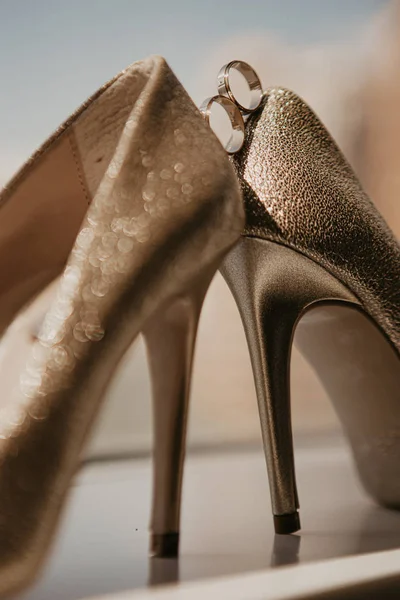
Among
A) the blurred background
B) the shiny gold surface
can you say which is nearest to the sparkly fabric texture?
the shiny gold surface

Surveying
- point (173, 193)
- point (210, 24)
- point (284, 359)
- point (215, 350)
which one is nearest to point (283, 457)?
point (284, 359)

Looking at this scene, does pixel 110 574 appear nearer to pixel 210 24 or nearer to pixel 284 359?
pixel 284 359

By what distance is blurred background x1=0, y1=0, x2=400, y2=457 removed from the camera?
1.03 m

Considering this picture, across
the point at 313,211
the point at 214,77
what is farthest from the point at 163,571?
the point at 214,77

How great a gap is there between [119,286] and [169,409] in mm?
113

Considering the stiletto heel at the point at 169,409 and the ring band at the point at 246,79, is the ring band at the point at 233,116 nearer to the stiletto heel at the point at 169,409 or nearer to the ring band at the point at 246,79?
the ring band at the point at 246,79

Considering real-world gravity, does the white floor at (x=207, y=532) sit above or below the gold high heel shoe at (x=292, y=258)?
below

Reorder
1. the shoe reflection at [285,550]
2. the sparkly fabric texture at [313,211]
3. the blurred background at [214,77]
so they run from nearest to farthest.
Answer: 1. the shoe reflection at [285,550]
2. the sparkly fabric texture at [313,211]
3. the blurred background at [214,77]

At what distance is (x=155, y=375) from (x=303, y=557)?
15cm

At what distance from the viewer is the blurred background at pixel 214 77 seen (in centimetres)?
103

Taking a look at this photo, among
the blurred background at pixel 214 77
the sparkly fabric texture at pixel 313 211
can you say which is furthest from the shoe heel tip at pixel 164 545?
the blurred background at pixel 214 77

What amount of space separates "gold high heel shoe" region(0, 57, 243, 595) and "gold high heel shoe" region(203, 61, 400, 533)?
88 millimetres

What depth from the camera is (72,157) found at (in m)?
0.47

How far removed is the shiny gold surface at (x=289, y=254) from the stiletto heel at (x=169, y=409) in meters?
0.09
